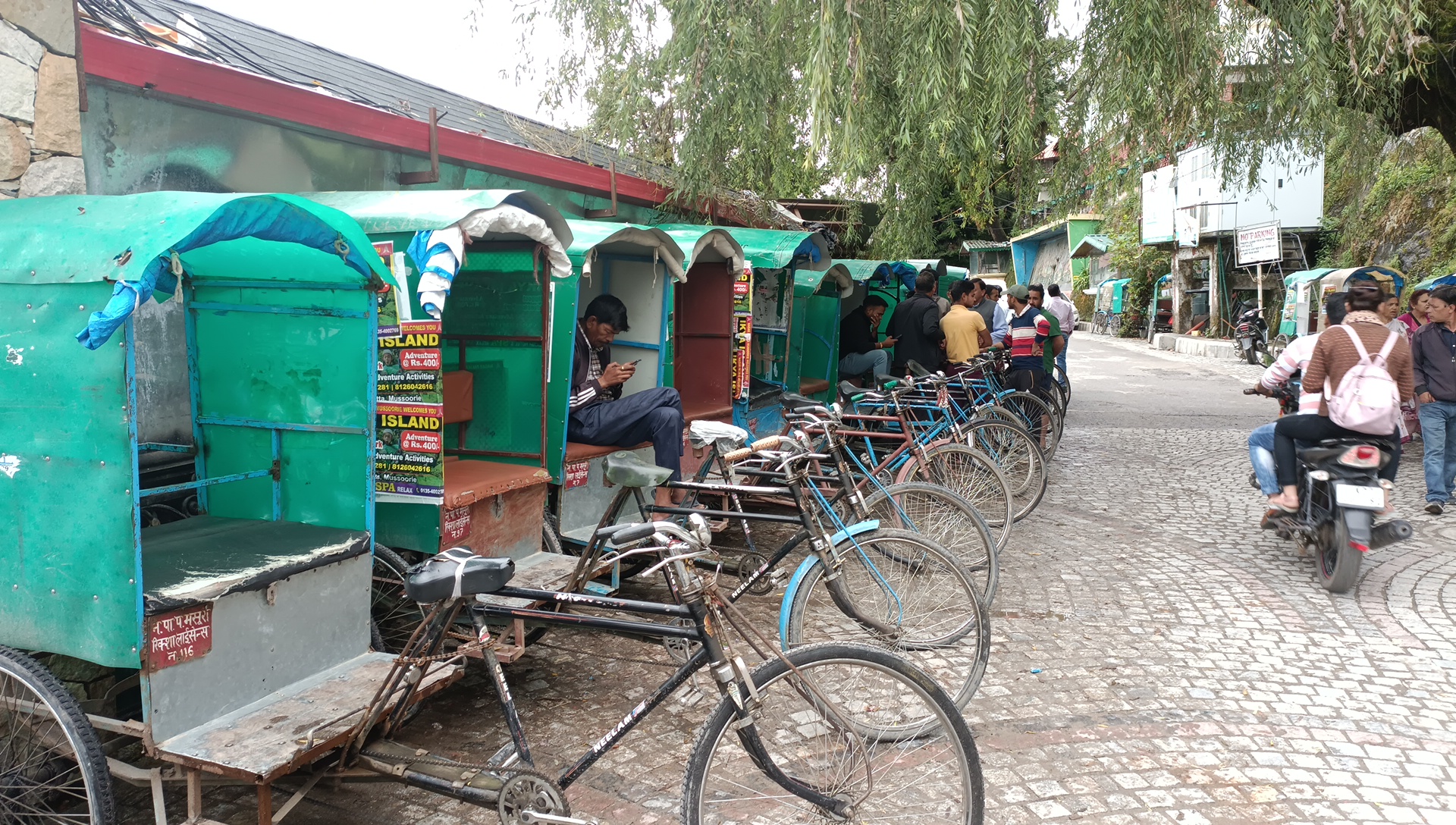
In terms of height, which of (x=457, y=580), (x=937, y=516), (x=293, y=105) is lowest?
(x=937, y=516)

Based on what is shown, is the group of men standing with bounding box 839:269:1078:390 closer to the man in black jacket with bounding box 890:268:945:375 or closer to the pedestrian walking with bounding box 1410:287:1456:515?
the man in black jacket with bounding box 890:268:945:375

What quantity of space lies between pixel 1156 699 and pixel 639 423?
311cm

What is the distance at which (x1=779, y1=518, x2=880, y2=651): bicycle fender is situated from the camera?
3.89 metres

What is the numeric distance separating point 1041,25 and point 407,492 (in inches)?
194

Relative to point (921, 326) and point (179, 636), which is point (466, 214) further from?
point (921, 326)

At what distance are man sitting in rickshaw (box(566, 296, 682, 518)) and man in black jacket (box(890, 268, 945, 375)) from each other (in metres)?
4.73

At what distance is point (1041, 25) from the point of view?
253 inches

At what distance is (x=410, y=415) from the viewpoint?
4.32 m

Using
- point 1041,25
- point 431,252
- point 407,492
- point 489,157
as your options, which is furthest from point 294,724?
point 1041,25

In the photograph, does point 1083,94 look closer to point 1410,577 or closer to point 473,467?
point 1410,577

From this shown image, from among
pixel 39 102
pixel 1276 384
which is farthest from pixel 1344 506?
pixel 39 102

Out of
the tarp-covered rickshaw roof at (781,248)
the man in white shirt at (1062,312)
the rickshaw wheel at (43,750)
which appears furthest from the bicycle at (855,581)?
the man in white shirt at (1062,312)

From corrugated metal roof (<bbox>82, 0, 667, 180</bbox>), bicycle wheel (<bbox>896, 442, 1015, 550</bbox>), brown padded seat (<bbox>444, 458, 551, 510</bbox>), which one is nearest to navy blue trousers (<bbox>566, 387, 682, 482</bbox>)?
brown padded seat (<bbox>444, 458, 551, 510</bbox>)

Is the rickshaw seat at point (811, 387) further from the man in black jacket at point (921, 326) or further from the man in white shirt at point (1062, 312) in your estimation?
the man in white shirt at point (1062, 312)
